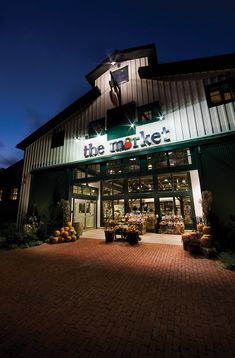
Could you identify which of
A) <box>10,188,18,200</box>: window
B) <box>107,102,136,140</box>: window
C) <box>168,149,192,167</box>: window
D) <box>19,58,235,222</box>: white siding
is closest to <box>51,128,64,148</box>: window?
<box>19,58,235,222</box>: white siding

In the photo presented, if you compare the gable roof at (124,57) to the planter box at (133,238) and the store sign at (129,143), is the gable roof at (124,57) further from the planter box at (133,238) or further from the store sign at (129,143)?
the planter box at (133,238)

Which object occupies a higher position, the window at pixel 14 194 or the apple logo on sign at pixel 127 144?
the apple logo on sign at pixel 127 144

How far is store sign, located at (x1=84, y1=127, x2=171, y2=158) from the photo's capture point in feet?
33.9

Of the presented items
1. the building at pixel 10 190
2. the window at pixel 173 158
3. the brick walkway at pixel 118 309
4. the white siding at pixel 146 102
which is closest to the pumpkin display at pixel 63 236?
the brick walkway at pixel 118 309

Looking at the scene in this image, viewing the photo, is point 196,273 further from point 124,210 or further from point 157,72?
point 157,72

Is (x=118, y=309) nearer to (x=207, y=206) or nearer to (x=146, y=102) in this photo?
(x=207, y=206)

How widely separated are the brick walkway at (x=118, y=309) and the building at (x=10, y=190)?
12496 mm

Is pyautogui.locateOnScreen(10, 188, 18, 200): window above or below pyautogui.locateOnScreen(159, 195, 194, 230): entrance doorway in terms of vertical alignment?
above

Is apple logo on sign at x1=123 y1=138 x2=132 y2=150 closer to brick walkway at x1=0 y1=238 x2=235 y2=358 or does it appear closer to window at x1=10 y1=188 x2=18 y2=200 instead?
brick walkway at x1=0 y1=238 x2=235 y2=358

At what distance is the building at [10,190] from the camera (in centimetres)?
1664

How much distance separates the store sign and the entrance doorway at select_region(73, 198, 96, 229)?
4149 millimetres

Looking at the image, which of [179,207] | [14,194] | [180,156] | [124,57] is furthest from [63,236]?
[124,57]

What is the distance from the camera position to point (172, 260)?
20.5 ft

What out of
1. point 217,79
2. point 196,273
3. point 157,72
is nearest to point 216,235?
point 196,273
